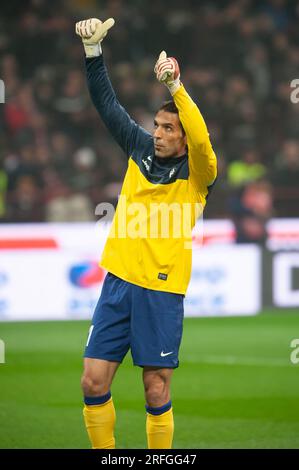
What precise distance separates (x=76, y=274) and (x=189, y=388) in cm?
407

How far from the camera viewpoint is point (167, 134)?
5691 millimetres

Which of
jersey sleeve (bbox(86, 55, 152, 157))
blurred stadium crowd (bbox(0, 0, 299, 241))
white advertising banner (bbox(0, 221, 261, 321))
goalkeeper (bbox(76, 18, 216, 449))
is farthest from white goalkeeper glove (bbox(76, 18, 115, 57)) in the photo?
blurred stadium crowd (bbox(0, 0, 299, 241))

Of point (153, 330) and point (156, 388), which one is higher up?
point (153, 330)

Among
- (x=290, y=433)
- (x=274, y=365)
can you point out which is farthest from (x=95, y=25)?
(x=274, y=365)

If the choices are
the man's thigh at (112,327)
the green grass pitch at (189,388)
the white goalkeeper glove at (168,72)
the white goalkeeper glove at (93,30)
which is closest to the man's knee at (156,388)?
the man's thigh at (112,327)

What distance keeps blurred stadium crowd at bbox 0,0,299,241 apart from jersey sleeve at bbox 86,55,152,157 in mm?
7639

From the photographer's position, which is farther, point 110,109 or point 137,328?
point 110,109

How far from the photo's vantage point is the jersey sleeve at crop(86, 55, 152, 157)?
598cm

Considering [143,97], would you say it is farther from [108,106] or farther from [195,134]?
[195,134]

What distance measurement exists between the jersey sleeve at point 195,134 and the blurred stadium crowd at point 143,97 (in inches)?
316

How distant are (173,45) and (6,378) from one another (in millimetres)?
9694

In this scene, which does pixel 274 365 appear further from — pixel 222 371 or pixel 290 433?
pixel 290 433

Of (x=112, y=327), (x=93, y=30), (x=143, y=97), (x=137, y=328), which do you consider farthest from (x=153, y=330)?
(x=143, y=97)

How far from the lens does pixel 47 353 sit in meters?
10.6
